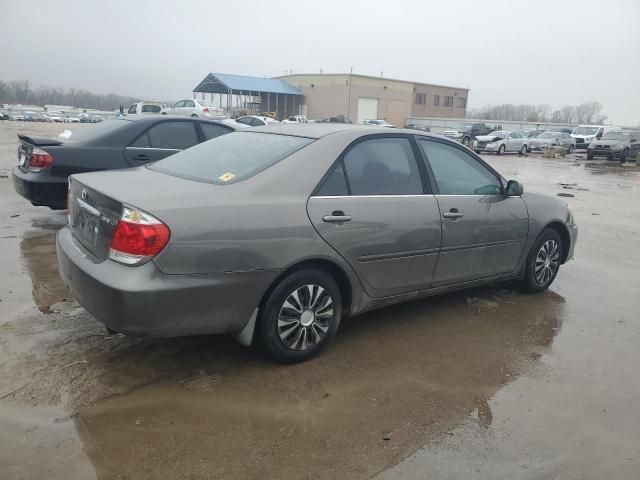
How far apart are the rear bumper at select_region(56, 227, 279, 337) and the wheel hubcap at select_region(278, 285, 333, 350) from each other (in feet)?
0.85

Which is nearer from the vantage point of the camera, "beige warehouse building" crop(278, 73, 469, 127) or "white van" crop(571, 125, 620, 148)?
"white van" crop(571, 125, 620, 148)

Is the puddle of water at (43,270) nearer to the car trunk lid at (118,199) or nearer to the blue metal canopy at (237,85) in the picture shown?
the car trunk lid at (118,199)

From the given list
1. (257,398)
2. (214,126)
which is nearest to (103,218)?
(257,398)

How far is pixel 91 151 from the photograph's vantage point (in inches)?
257

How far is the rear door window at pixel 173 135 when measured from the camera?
279 inches

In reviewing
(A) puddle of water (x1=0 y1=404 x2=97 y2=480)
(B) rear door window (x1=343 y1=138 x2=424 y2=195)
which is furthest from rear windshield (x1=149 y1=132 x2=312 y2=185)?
(A) puddle of water (x1=0 y1=404 x2=97 y2=480)

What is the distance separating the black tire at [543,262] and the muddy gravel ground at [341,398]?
1.28 feet

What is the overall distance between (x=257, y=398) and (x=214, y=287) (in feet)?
2.37

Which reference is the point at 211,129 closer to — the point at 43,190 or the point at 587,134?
the point at 43,190

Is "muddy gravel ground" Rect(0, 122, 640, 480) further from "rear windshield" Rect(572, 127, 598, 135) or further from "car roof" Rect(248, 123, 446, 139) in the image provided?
"rear windshield" Rect(572, 127, 598, 135)

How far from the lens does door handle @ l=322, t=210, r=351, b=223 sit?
3510 mm

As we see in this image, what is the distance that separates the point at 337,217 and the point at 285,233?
0.44 metres

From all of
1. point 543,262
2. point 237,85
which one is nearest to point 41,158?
point 543,262

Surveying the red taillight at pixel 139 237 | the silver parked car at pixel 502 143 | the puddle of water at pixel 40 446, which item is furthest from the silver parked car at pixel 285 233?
the silver parked car at pixel 502 143
